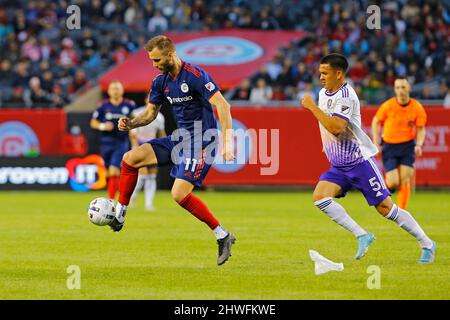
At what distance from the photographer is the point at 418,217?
1753cm

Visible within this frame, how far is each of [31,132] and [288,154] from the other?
21.5 feet

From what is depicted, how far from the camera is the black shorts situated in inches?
693

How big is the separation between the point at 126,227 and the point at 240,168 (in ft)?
31.9

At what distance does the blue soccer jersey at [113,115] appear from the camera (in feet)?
63.6

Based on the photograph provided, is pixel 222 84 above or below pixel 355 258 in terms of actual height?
above

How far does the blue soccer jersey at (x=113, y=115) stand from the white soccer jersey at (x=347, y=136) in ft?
28.8

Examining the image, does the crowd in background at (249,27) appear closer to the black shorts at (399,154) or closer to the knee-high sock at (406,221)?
the black shorts at (399,154)

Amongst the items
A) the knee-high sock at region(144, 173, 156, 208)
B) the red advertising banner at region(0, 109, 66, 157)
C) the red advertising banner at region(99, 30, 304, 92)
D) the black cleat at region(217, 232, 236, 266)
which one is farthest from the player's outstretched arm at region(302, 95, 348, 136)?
the red advertising banner at region(99, 30, 304, 92)

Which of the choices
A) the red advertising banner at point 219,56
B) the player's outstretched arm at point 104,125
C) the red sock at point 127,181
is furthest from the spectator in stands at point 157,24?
the red sock at point 127,181

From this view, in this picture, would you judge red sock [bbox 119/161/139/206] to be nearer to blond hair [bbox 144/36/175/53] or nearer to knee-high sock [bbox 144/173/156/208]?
blond hair [bbox 144/36/175/53]

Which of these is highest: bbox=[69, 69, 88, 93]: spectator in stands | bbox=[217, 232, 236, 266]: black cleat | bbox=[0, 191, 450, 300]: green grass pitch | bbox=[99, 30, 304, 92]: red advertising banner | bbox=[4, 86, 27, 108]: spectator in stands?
bbox=[99, 30, 304, 92]: red advertising banner

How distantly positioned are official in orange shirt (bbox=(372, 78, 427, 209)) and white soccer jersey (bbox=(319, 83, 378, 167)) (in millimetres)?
Result: 6276

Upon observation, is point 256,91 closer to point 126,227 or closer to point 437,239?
point 126,227

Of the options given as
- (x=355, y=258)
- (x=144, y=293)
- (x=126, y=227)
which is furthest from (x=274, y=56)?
(x=144, y=293)
